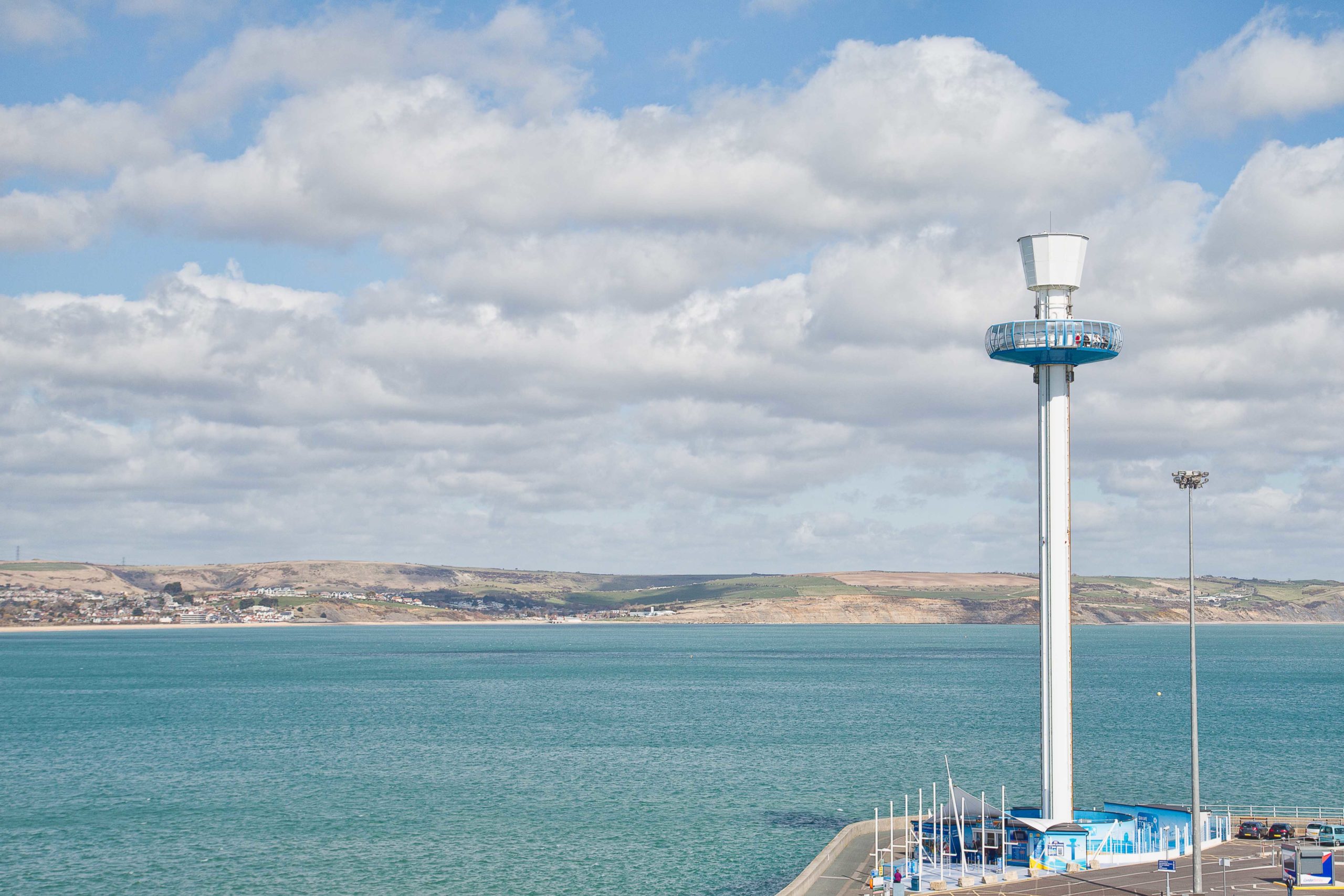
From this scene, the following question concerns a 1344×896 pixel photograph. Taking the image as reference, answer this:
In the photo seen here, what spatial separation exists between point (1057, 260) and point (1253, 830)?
2914 cm

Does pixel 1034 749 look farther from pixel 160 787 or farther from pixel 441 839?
pixel 160 787

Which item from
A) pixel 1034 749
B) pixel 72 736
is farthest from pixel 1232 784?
pixel 72 736

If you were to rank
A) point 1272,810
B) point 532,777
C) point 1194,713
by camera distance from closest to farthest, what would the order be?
1. point 1194,713
2. point 1272,810
3. point 532,777

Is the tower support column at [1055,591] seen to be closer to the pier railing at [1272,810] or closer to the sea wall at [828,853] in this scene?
the sea wall at [828,853]

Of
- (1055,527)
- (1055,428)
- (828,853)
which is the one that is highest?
(1055,428)

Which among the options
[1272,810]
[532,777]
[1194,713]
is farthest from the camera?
[532,777]

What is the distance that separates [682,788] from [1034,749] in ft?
123

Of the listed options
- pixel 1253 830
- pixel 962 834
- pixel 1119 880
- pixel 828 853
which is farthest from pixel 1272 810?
pixel 828 853

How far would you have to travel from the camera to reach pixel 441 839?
239 feet

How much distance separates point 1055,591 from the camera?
60094 millimetres

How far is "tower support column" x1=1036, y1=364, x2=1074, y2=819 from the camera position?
195 ft

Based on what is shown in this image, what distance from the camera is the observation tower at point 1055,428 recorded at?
5934 cm

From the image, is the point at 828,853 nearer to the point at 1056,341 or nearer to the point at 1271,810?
the point at 1056,341

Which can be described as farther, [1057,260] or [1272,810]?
[1272,810]
